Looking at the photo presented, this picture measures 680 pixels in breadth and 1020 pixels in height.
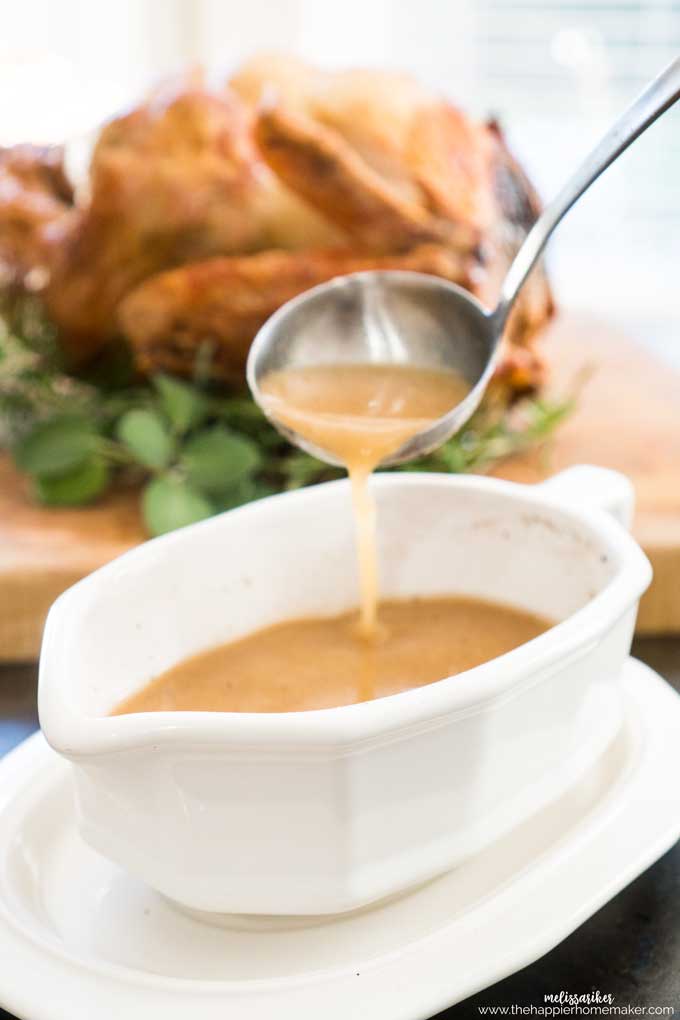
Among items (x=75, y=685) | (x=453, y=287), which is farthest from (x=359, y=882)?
(x=453, y=287)

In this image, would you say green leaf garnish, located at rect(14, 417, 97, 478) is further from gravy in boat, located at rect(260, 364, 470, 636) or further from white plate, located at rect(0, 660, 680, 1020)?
white plate, located at rect(0, 660, 680, 1020)

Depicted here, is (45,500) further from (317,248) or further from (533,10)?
(533,10)

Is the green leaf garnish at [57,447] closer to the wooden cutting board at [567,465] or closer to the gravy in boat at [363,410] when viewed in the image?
the wooden cutting board at [567,465]

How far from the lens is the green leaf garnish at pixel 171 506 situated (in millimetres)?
1129

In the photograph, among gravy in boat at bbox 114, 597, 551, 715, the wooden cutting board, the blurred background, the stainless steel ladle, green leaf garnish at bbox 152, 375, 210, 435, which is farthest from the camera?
the blurred background

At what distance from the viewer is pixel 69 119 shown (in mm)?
2668

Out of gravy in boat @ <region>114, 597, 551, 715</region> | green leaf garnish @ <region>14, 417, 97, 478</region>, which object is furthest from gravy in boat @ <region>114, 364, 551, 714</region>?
green leaf garnish @ <region>14, 417, 97, 478</region>

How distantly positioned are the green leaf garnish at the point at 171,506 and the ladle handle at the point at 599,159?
371 millimetres

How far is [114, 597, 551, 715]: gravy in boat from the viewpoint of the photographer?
2.48 feet

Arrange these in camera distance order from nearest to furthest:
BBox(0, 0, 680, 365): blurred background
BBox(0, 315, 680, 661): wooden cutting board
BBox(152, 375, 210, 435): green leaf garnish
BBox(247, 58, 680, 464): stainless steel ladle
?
BBox(247, 58, 680, 464): stainless steel ladle, BBox(0, 315, 680, 661): wooden cutting board, BBox(152, 375, 210, 435): green leaf garnish, BBox(0, 0, 680, 365): blurred background

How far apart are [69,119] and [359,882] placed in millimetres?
2382

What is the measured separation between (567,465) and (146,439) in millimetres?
456

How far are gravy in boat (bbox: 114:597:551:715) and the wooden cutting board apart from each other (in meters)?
0.29

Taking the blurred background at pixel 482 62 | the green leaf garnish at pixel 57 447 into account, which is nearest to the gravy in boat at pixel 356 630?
the green leaf garnish at pixel 57 447
